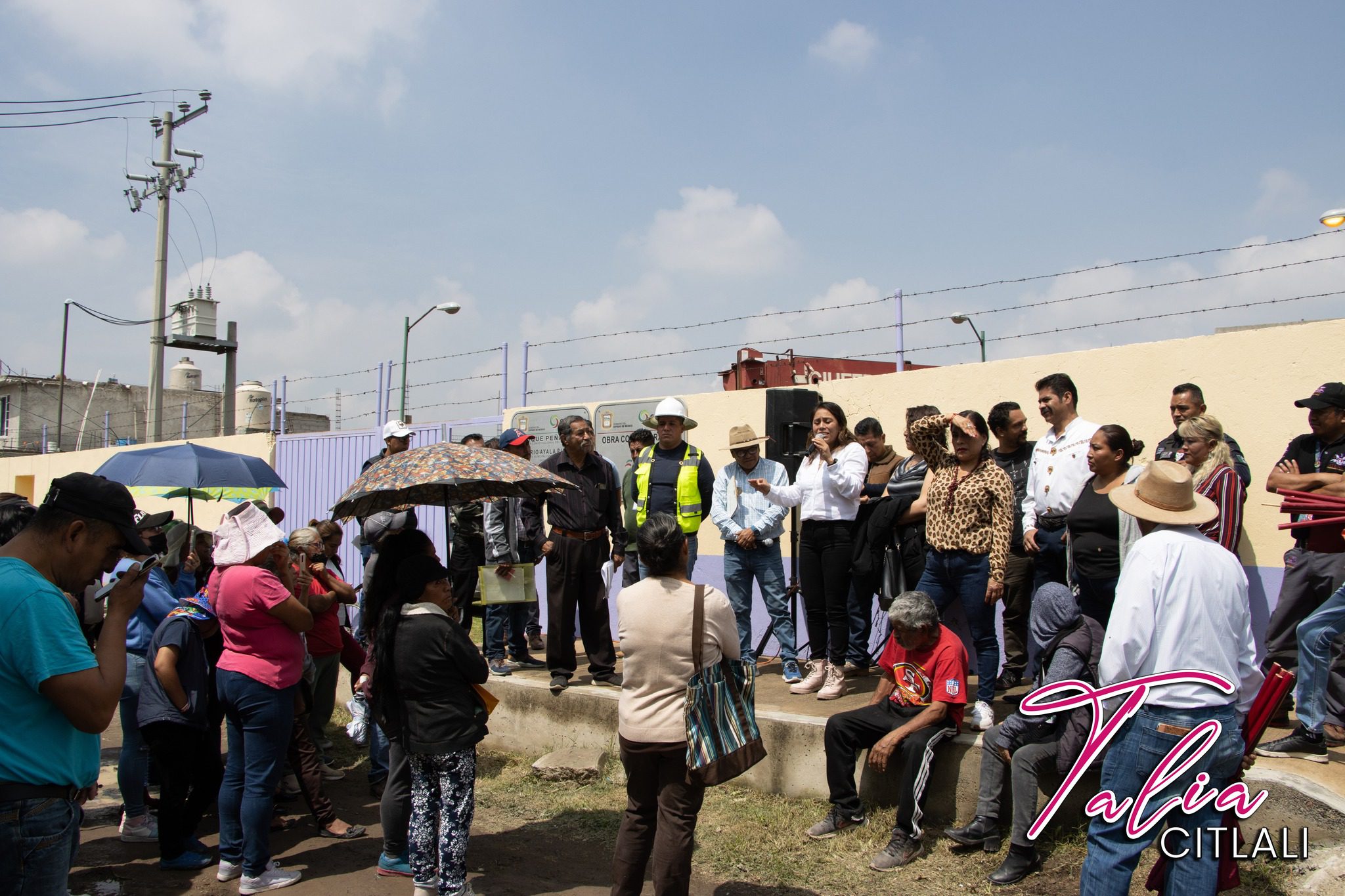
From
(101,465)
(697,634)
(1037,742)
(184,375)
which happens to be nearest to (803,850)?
(1037,742)

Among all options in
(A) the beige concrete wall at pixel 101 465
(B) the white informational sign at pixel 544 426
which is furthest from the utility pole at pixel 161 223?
(B) the white informational sign at pixel 544 426

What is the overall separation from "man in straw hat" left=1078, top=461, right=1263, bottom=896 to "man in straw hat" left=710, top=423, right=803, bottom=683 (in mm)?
3159

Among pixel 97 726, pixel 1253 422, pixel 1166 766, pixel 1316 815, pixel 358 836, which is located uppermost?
pixel 1253 422

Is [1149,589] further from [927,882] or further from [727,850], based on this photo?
[727,850]

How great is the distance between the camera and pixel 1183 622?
128 inches

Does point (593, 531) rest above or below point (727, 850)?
above

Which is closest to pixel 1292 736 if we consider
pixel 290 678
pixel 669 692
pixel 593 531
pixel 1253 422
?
pixel 1253 422

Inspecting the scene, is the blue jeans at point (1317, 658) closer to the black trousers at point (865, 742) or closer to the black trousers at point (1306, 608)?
the black trousers at point (1306, 608)

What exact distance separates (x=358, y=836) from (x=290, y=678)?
1303 mm

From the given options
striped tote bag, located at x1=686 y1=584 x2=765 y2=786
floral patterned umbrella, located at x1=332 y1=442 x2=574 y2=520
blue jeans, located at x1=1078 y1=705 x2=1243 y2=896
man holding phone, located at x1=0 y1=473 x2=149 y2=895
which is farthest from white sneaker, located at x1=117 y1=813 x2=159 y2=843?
blue jeans, located at x1=1078 y1=705 x2=1243 y2=896

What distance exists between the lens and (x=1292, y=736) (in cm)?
457

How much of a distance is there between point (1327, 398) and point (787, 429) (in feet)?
12.2

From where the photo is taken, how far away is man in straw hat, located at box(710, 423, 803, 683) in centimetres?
646

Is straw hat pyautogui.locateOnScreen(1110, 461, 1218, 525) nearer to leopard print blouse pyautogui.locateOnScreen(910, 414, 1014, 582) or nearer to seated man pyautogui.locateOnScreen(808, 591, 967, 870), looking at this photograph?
seated man pyautogui.locateOnScreen(808, 591, 967, 870)
